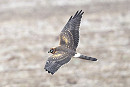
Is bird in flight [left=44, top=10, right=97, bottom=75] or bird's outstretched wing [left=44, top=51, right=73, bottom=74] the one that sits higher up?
bird in flight [left=44, top=10, right=97, bottom=75]

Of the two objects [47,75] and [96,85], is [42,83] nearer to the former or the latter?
[47,75]

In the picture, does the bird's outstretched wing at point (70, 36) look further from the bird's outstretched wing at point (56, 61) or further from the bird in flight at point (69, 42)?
the bird's outstretched wing at point (56, 61)

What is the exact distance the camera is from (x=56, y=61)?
1137 cm

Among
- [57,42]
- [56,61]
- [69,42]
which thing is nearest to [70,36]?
[69,42]

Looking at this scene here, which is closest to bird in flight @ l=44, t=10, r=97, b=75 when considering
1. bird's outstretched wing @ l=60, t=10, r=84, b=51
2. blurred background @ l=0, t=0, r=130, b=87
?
bird's outstretched wing @ l=60, t=10, r=84, b=51

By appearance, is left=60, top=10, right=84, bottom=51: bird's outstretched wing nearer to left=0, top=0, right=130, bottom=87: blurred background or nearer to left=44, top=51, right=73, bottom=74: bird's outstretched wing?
left=44, top=51, right=73, bottom=74: bird's outstretched wing

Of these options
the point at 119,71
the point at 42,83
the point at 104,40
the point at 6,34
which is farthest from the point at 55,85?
the point at 6,34

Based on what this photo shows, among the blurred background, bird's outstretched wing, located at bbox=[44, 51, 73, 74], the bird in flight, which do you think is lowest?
bird's outstretched wing, located at bbox=[44, 51, 73, 74]

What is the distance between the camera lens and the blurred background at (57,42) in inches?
725

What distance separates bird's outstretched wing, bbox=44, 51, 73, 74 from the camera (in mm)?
10800

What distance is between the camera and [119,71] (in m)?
18.7

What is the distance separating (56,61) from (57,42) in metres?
11.6

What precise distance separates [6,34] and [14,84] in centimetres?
725

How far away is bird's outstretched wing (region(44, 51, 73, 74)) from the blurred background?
5931mm
